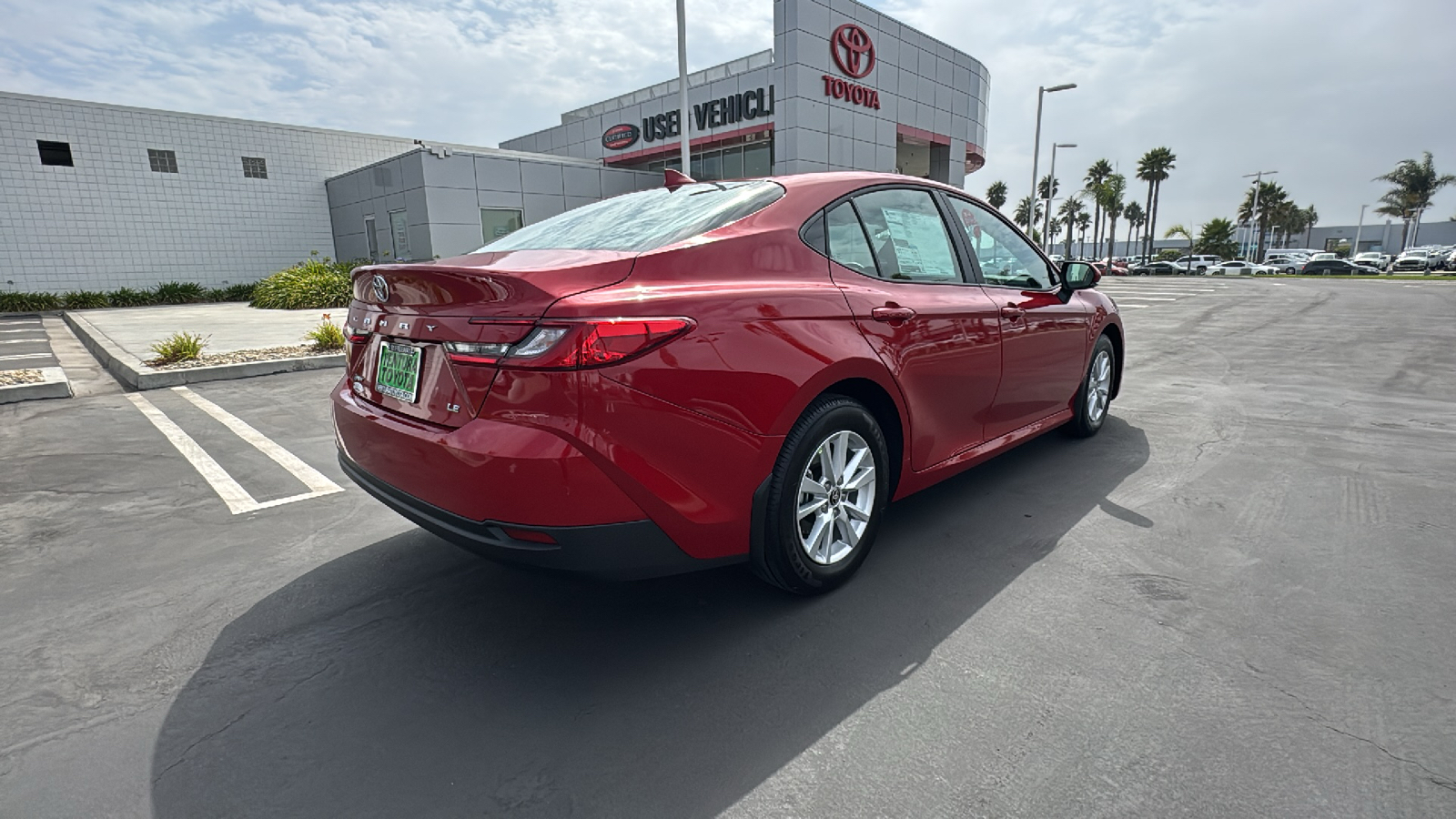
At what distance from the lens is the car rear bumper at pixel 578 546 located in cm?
207

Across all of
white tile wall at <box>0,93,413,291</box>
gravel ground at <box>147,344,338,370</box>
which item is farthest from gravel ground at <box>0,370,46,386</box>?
white tile wall at <box>0,93,413,291</box>

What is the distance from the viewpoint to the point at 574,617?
2.66 metres

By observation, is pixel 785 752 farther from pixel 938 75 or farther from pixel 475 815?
pixel 938 75

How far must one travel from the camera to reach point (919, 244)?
332 cm

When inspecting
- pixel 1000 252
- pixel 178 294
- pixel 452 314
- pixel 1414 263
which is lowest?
pixel 1414 263

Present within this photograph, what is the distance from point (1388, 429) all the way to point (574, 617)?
19.1 ft

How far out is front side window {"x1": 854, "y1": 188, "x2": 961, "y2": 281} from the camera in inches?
120

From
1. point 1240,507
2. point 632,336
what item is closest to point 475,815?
point 632,336

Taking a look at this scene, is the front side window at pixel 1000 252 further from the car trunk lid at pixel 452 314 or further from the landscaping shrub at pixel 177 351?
the landscaping shrub at pixel 177 351

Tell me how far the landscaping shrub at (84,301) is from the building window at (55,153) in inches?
151

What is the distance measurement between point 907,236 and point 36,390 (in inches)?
316

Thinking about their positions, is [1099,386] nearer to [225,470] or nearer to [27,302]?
[225,470]

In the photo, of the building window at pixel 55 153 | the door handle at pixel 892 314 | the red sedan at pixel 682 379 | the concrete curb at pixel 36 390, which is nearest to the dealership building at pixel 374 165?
the building window at pixel 55 153

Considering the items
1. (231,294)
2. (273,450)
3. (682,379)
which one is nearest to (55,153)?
(231,294)
